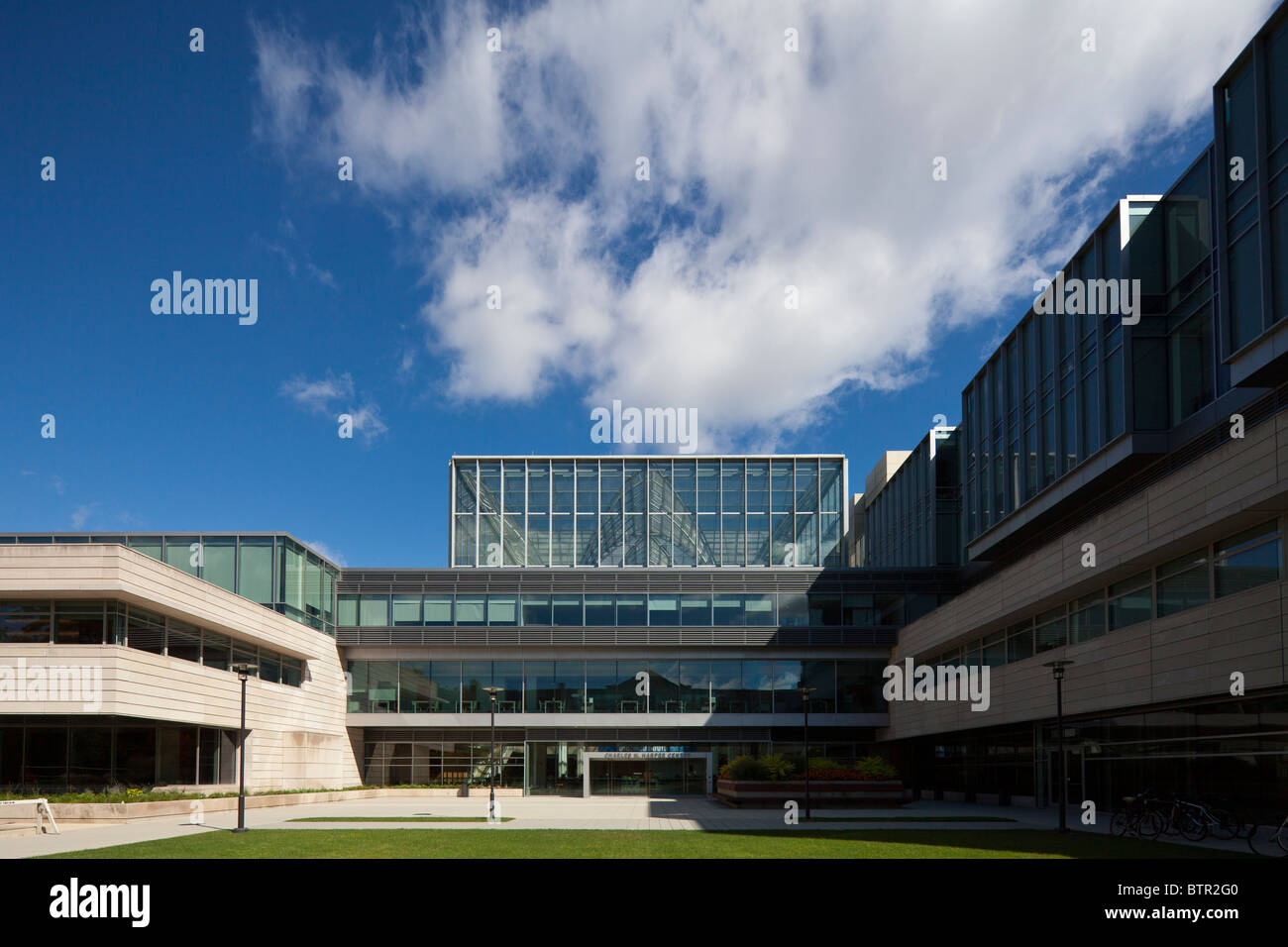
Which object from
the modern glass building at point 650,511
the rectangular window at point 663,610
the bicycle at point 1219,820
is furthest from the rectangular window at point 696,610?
the bicycle at point 1219,820

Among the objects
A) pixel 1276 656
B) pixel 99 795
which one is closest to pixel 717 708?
pixel 99 795

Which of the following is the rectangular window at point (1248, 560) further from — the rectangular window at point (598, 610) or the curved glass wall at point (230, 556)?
the curved glass wall at point (230, 556)

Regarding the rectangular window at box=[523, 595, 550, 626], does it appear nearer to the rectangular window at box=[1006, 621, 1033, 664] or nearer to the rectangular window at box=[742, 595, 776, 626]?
the rectangular window at box=[742, 595, 776, 626]

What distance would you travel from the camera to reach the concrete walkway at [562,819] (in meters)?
26.7

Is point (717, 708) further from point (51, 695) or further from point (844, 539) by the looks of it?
point (51, 695)

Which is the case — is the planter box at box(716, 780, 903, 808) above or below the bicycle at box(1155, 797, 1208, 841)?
below

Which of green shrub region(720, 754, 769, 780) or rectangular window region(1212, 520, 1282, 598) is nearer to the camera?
rectangular window region(1212, 520, 1282, 598)

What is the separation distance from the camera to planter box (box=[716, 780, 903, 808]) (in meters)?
41.6

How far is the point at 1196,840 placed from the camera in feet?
83.6

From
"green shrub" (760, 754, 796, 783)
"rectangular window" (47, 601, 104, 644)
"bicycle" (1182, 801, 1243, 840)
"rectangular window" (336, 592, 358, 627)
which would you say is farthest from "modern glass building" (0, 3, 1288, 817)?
"green shrub" (760, 754, 796, 783)

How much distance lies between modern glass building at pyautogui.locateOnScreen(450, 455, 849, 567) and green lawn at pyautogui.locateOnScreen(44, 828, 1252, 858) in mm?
46040

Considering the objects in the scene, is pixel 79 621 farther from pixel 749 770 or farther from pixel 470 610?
pixel 470 610

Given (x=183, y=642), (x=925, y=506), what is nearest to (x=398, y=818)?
(x=183, y=642)

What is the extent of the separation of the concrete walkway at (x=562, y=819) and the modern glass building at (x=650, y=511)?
28.4 metres
